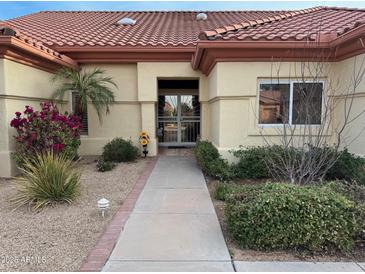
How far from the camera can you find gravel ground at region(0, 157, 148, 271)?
3.29 meters

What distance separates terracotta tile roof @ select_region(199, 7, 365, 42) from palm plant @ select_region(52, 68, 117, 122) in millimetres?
3945

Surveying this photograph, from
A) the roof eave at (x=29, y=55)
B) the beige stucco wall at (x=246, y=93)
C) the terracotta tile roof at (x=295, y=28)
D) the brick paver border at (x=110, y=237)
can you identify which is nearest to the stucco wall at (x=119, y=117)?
the roof eave at (x=29, y=55)

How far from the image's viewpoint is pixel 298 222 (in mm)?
3414

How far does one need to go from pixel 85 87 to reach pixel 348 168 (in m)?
7.69

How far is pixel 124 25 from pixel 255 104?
8.44 meters

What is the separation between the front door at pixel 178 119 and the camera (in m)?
12.6

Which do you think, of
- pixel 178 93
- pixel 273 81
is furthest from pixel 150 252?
pixel 178 93

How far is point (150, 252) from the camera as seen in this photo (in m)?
3.45

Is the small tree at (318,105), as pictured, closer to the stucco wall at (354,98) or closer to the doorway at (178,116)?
the stucco wall at (354,98)

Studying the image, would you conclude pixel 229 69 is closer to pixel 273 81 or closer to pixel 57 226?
pixel 273 81

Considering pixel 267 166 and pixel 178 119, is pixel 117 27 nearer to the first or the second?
pixel 178 119

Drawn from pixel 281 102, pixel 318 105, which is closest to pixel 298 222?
pixel 281 102

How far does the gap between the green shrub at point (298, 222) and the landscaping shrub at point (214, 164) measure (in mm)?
3185

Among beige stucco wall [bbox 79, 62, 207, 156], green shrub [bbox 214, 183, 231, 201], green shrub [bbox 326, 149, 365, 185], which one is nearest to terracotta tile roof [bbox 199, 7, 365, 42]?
beige stucco wall [bbox 79, 62, 207, 156]
